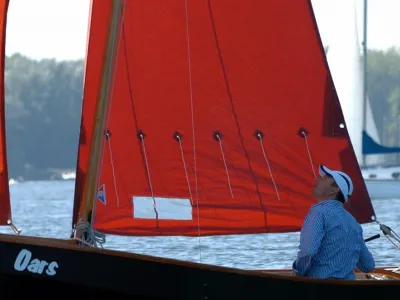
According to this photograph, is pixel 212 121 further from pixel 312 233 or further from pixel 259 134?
Result: pixel 312 233

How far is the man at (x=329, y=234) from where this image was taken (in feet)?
35.3

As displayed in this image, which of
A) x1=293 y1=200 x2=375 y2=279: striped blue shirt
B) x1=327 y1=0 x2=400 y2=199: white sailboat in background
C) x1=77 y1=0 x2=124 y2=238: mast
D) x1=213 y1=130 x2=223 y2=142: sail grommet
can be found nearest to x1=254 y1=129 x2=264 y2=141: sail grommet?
x1=213 y1=130 x2=223 y2=142: sail grommet

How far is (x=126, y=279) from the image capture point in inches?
431

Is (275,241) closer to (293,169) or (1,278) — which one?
(293,169)

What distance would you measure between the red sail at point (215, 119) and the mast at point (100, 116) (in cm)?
105

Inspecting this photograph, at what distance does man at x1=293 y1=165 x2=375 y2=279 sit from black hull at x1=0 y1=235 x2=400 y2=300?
0.11 m

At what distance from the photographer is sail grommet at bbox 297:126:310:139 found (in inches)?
547

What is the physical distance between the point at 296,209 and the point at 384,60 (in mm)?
59650

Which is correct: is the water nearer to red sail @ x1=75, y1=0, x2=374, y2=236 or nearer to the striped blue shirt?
red sail @ x1=75, y1=0, x2=374, y2=236

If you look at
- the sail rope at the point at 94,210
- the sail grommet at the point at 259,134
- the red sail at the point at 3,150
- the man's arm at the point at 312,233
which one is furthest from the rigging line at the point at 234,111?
the man's arm at the point at 312,233

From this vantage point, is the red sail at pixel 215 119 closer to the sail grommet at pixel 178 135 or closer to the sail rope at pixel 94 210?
the sail grommet at pixel 178 135

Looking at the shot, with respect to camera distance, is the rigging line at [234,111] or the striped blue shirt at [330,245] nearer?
the striped blue shirt at [330,245]

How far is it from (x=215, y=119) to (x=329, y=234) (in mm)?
3050

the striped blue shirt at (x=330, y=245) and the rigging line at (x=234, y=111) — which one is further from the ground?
the rigging line at (x=234, y=111)
